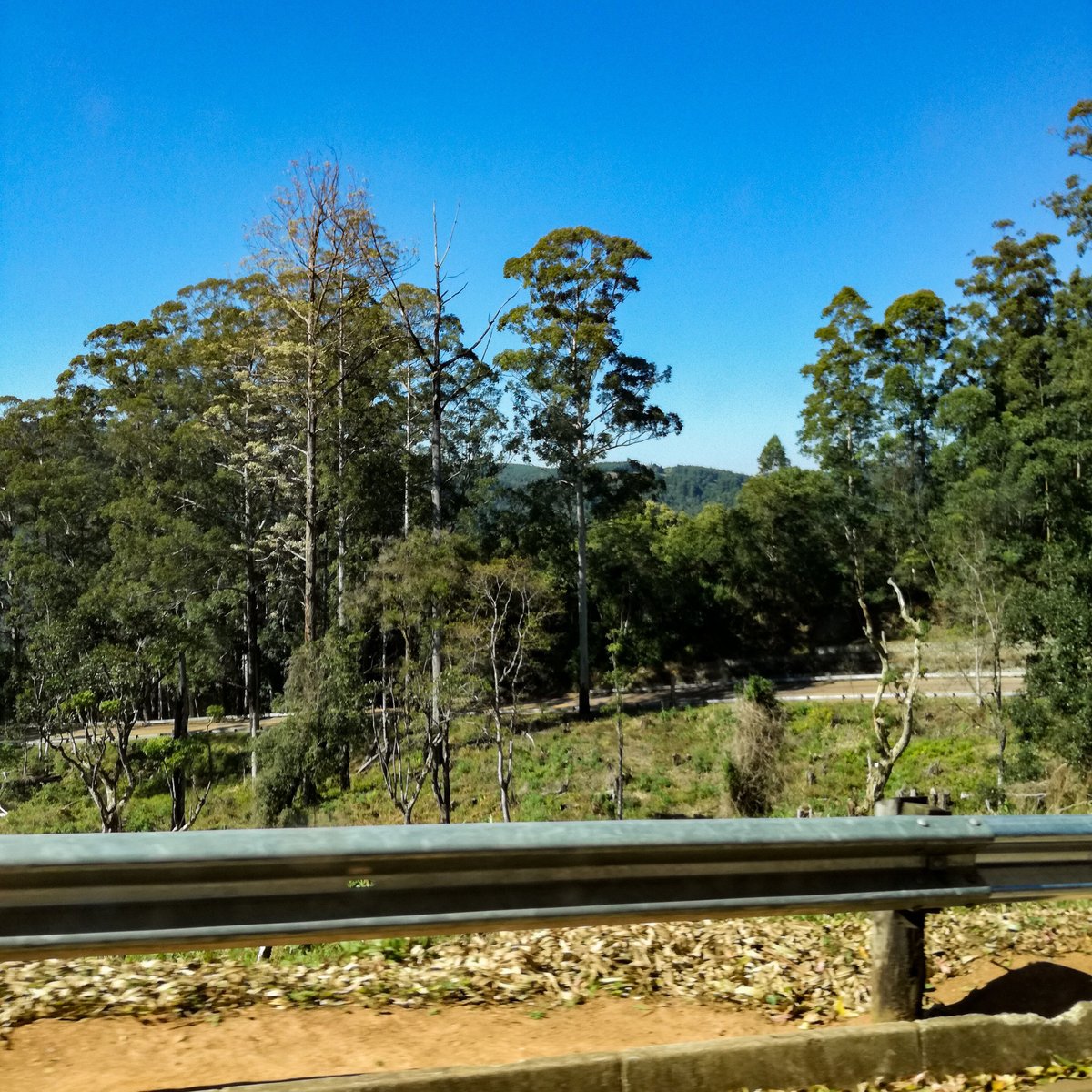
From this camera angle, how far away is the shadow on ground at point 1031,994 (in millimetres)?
4047

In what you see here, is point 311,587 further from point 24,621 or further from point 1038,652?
point 1038,652

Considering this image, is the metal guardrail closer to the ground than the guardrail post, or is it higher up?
higher up

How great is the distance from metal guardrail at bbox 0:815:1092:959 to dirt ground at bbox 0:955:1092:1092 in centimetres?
51

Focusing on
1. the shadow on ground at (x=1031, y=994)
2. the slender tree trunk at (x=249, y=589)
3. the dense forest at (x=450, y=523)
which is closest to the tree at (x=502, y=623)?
the dense forest at (x=450, y=523)

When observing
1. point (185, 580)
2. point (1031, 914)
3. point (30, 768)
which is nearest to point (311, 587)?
point (185, 580)

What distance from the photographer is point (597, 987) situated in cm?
436

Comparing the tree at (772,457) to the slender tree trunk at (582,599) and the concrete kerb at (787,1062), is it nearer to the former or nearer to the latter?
the slender tree trunk at (582,599)

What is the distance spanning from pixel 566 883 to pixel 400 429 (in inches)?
1399

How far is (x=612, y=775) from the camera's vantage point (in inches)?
1259

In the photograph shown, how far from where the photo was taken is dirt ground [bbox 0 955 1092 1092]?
3385 millimetres

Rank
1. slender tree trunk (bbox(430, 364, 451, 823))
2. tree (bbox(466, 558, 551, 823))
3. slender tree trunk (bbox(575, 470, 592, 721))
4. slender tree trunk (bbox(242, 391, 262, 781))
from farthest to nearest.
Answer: slender tree trunk (bbox(575, 470, 592, 721)) < slender tree trunk (bbox(242, 391, 262, 781)) < tree (bbox(466, 558, 551, 823)) < slender tree trunk (bbox(430, 364, 451, 823))

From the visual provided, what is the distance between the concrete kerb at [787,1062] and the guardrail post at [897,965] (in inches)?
5.0

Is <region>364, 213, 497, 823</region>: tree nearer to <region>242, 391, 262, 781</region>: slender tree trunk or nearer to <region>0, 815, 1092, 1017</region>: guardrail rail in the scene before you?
<region>242, 391, 262, 781</region>: slender tree trunk

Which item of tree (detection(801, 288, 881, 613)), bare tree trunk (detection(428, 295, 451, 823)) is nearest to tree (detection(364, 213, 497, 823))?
bare tree trunk (detection(428, 295, 451, 823))
